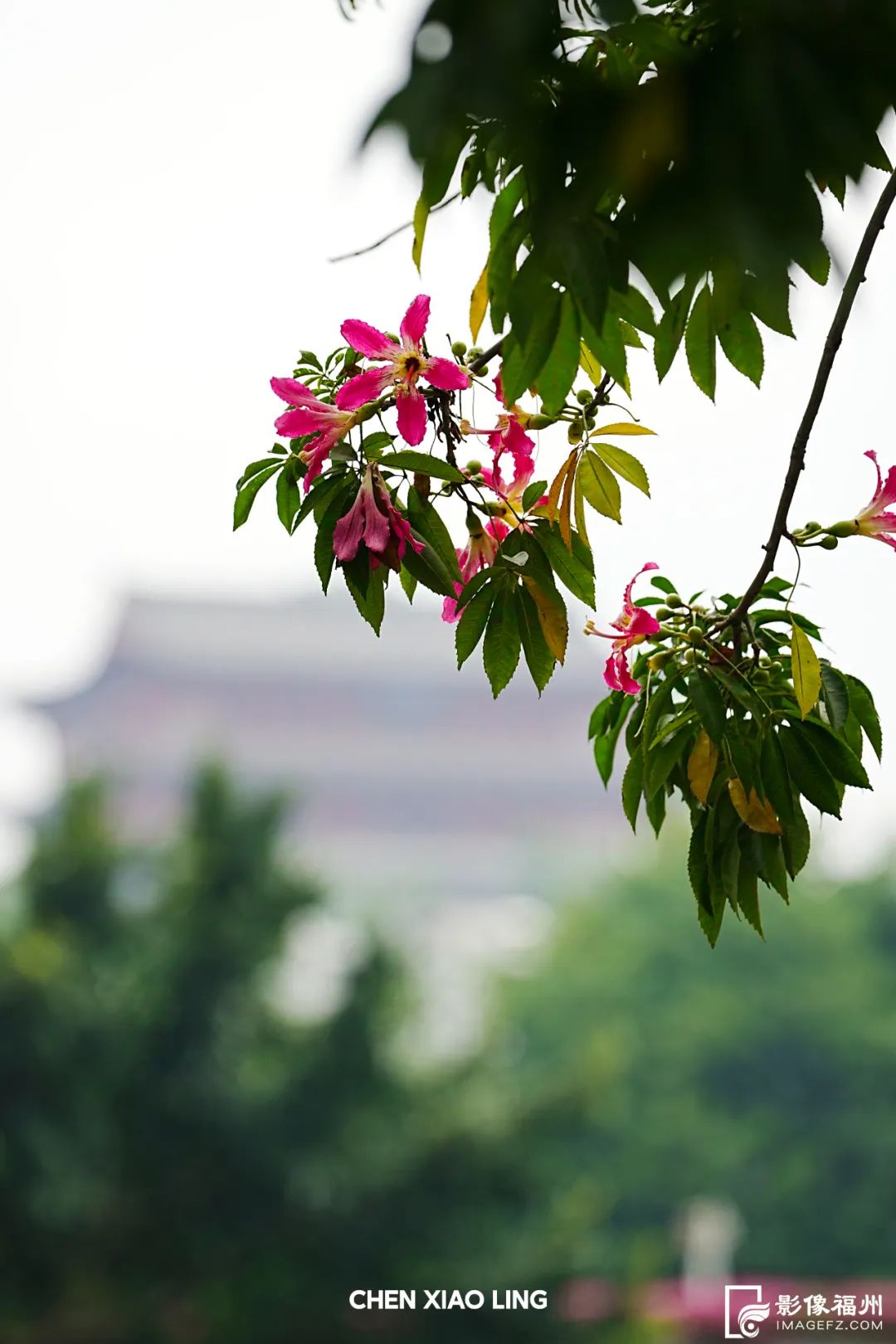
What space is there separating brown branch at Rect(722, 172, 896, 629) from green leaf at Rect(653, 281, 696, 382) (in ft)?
0.33

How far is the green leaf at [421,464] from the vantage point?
1.97 feet

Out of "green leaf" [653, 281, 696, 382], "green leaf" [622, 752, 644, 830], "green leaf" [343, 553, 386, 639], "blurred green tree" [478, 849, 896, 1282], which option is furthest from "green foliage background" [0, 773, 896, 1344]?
"green leaf" [653, 281, 696, 382]

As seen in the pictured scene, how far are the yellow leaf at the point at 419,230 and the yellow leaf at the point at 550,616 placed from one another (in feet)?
0.43

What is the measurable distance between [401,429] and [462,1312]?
6.97m

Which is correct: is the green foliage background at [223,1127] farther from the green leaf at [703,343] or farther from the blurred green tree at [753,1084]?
the green leaf at [703,343]

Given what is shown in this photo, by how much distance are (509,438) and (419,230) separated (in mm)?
122

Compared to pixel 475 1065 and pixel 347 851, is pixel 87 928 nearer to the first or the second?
pixel 475 1065

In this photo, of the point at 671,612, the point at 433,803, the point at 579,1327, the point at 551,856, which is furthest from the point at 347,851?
the point at 671,612

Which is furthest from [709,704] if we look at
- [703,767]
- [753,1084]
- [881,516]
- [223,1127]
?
[753,1084]

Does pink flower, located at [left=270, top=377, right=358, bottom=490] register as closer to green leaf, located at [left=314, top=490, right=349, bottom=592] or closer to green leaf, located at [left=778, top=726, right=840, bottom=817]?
green leaf, located at [left=314, top=490, right=349, bottom=592]

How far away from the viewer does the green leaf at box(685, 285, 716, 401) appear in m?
0.56

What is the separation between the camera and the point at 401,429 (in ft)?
2.01

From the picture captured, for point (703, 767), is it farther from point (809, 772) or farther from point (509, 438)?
point (509, 438)

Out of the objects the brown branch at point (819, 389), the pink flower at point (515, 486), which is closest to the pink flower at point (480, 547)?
the pink flower at point (515, 486)
